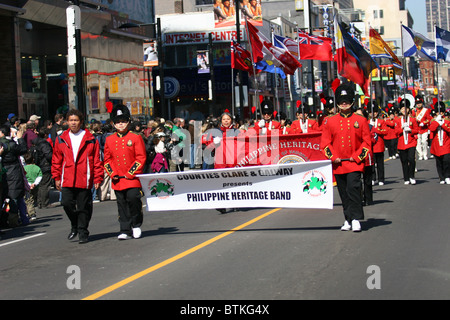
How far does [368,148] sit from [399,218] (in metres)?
1.93

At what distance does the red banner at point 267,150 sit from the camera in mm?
14203

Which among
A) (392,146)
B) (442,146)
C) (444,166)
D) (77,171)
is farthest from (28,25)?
(77,171)

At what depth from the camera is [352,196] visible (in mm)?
10992

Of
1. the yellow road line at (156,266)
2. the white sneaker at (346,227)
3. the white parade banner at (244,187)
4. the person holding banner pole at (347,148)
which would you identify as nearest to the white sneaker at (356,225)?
the person holding banner pole at (347,148)

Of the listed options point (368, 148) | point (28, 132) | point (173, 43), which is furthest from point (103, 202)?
point (173, 43)

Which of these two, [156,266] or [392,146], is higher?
[392,146]

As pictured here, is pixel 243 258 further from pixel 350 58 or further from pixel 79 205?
pixel 350 58

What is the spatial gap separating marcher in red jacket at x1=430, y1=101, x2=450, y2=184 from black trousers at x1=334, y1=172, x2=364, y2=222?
8175 millimetres

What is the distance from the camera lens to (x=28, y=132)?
18.5m

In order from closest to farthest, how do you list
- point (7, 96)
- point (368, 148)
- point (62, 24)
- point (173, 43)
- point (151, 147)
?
point (368, 148)
point (151, 147)
point (7, 96)
point (62, 24)
point (173, 43)

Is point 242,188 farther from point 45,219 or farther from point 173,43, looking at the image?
point 173,43

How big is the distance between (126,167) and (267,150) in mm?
3999

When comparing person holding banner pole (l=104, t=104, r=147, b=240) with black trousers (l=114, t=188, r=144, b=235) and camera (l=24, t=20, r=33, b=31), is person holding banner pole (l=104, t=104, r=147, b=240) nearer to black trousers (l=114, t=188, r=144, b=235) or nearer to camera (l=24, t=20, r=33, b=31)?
black trousers (l=114, t=188, r=144, b=235)

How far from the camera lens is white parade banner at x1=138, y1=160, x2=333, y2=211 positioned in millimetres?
11172
